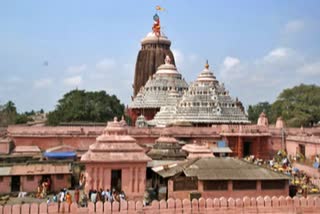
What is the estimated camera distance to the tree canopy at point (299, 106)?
186 feet

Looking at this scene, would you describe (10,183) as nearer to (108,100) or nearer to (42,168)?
(42,168)

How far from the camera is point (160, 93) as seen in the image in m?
53.7

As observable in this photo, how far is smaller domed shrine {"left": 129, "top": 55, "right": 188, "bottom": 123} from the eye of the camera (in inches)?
2093

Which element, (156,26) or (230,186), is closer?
(230,186)

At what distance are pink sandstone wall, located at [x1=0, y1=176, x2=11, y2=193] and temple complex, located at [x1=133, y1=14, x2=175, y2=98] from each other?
135 ft

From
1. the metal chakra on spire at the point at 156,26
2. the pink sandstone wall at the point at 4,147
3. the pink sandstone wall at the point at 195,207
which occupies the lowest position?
the pink sandstone wall at the point at 195,207

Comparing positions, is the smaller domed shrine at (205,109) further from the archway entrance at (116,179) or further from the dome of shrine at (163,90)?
the archway entrance at (116,179)

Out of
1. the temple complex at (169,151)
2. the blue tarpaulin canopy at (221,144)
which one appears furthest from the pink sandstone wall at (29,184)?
the blue tarpaulin canopy at (221,144)

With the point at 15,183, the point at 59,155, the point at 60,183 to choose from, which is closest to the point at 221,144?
the point at 59,155

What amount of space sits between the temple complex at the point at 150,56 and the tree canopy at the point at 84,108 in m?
7.98

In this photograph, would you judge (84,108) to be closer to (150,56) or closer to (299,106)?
(150,56)

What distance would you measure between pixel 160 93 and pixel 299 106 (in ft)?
65.1

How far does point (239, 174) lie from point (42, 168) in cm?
1136

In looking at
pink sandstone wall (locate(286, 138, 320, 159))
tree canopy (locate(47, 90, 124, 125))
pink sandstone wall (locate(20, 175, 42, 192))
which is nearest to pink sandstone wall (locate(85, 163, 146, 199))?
pink sandstone wall (locate(20, 175, 42, 192))
